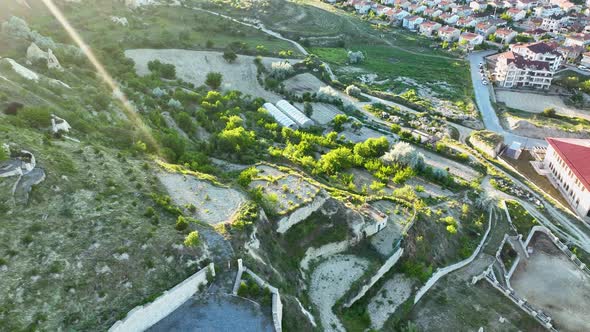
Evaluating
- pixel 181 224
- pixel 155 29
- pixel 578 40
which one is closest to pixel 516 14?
pixel 578 40

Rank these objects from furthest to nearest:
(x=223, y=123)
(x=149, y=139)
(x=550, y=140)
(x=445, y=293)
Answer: (x=550, y=140) → (x=223, y=123) → (x=149, y=139) → (x=445, y=293)

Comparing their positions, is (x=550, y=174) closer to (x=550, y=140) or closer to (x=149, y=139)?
(x=550, y=140)

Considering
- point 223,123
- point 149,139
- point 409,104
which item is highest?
point 149,139

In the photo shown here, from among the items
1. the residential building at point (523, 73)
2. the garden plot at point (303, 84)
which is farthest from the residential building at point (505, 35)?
the garden plot at point (303, 84)

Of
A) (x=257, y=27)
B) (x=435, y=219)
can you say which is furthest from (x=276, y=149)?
(x=257, y=27)

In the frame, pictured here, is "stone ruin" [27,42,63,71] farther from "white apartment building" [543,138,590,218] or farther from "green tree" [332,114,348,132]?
"white apartment building" [543,138,590,218]

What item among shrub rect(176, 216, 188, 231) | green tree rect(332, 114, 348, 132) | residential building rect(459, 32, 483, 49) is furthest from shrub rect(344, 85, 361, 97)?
shrub rect(176, 216, 188, 231)
